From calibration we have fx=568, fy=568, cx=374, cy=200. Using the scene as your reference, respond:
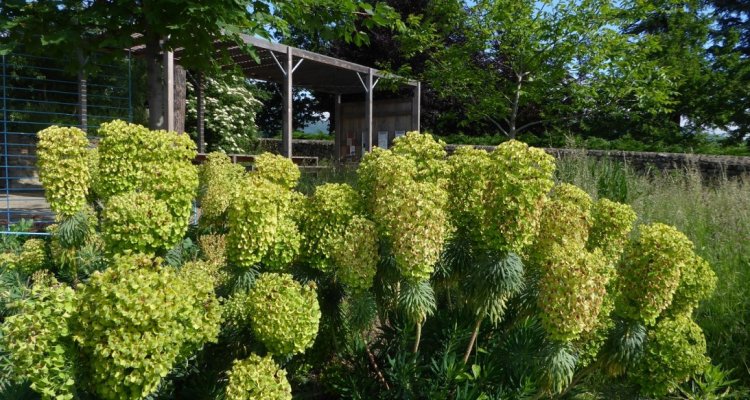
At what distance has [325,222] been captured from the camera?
2.44m

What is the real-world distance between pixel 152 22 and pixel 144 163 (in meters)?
1.56

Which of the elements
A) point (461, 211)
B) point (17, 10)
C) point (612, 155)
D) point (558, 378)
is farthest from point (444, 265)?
point (612, 155)

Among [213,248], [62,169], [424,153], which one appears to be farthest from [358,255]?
[213,248]

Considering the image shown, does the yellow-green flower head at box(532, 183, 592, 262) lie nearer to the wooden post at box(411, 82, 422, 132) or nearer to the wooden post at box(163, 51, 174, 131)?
the wooden post at box(163, 51, 174, 131)

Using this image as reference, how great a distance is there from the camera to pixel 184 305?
1.72 m

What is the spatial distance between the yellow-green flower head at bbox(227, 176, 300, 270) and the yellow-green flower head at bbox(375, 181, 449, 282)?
426mm

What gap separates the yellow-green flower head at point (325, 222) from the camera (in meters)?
2.38

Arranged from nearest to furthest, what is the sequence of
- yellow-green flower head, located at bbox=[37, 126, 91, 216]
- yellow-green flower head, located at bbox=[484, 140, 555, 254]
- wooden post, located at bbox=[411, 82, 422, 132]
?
1. yellow-green flower head, located at bbox=[484, 140, 555, 254]
2. yellow-green flower head, located at bbox=[37, 126, 91, 216]
3. wooden post, located at bbox=[411, 82, 422, 132]

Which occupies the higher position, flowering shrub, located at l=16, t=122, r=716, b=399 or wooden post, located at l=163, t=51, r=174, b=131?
wooden post, located at l=163, t=51, r=174, b=131

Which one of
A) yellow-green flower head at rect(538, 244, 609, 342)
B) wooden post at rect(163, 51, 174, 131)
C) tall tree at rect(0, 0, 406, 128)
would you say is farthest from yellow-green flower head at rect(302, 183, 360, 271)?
wooden post at rect(163, 51, 174, 131)

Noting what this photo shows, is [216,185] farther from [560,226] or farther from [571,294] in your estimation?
[571,294]

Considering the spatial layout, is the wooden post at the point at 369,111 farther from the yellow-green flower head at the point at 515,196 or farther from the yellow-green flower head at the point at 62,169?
the yellow-green flower head at the point at 515,196

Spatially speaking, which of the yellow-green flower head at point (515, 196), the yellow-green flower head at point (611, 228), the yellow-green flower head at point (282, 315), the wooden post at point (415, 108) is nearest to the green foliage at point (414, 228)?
the yellow-green flower head at point (515, 196)

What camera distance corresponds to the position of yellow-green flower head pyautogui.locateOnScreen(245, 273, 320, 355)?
6.36ft
